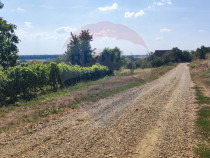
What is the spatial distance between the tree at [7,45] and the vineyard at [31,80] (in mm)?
11815

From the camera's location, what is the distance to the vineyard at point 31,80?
12.5 meters

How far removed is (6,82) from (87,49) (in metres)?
21.7

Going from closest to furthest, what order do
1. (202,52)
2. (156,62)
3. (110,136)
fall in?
(110,136), (156,62), (202,52)

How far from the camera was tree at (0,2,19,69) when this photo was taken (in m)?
25.7

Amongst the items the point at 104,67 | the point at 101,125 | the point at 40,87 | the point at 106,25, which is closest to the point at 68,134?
the point at 101,125

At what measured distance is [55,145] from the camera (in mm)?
5477

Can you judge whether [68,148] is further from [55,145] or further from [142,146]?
[142,146]

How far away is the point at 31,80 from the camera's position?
13984 millimetres

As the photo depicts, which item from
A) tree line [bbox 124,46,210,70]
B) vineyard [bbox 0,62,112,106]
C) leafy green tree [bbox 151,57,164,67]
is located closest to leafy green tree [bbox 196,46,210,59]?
tree line [bbox 124,46,210,70]

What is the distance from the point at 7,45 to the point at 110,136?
2590 cm

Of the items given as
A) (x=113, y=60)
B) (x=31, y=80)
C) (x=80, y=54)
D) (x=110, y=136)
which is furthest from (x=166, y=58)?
(x=110, y=136)

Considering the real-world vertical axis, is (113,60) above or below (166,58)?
below

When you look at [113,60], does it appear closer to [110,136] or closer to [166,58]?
[110,136]

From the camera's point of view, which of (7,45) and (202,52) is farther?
(202,52)
